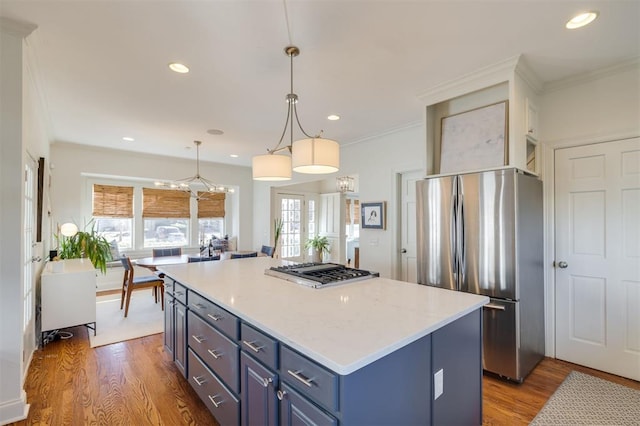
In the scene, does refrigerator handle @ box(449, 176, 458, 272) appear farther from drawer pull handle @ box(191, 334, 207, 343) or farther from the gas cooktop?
drawer pull handle @ box(191, 334, 207, 343)

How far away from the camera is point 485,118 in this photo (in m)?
2.79

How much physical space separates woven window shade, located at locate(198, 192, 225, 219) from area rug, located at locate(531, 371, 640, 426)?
6.65 meters

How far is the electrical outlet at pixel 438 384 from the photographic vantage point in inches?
56.2

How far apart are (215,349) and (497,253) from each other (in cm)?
226

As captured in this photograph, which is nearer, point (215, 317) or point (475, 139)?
point (215, 317)

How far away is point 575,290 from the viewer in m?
2.82

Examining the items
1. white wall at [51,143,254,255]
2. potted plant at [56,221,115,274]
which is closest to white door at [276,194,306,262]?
white wall at [51,143,254,255]

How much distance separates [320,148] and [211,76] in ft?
4.82

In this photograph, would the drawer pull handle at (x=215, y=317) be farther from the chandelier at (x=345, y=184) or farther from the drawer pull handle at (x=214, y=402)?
the chandelier at (x=345, y=184)

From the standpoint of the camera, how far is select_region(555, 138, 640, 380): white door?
254 centimetres

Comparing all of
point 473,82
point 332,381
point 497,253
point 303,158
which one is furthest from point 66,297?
point 473,82

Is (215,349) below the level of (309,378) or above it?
below

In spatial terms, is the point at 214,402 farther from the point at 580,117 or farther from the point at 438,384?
the point at 580,117

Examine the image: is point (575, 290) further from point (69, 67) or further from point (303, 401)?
point (69, 67)
